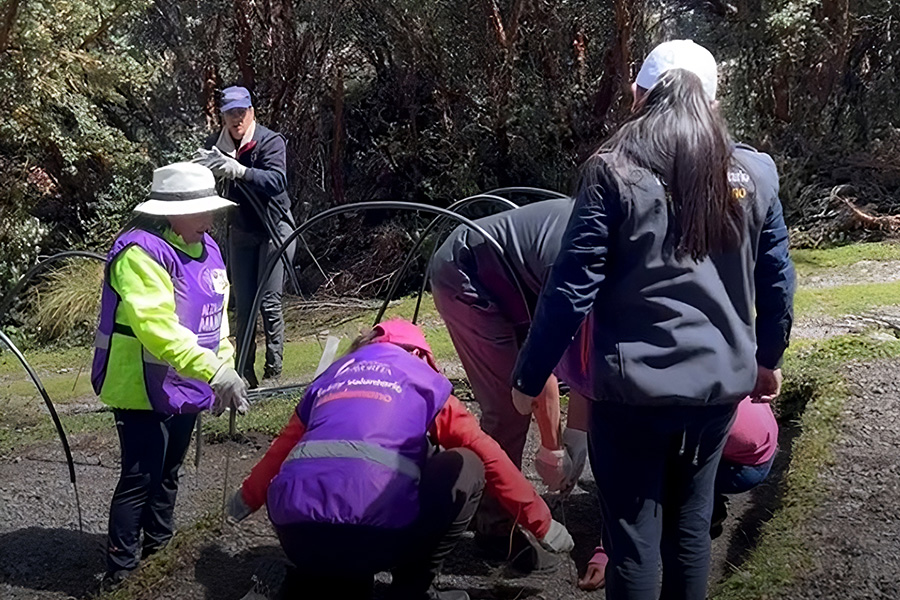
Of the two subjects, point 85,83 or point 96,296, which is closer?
point 96,296

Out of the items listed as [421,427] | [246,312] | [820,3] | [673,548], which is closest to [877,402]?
[673,548]

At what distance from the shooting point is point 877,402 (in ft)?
15.2

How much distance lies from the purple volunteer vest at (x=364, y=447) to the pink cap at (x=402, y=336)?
0.08 m

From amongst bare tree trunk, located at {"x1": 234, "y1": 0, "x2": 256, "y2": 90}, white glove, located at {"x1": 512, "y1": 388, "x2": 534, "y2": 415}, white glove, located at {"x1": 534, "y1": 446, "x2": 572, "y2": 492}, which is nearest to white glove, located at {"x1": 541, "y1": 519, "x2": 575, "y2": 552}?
white glove, located at {"x1": 534, "y1": 446, "x2": 572, "y2": 492}

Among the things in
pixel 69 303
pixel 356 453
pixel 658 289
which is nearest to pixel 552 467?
pixel 356 453

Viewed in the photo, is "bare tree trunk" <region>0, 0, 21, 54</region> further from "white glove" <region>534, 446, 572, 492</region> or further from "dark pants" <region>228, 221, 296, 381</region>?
"white glove" <region>534, 446, 572, 492</region>

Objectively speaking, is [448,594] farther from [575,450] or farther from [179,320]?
[179,320]

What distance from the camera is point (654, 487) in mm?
2611

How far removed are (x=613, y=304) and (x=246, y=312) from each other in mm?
4015

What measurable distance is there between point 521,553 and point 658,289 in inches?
63.4

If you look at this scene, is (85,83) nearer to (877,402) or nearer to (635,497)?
(877,402)

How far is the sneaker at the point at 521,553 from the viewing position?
Result: 3742mm

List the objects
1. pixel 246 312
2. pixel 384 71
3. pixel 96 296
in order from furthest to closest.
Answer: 1. pixel 384 71
2. pixel 96 296
3. pixel 246 312

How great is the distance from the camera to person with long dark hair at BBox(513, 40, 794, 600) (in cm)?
245
